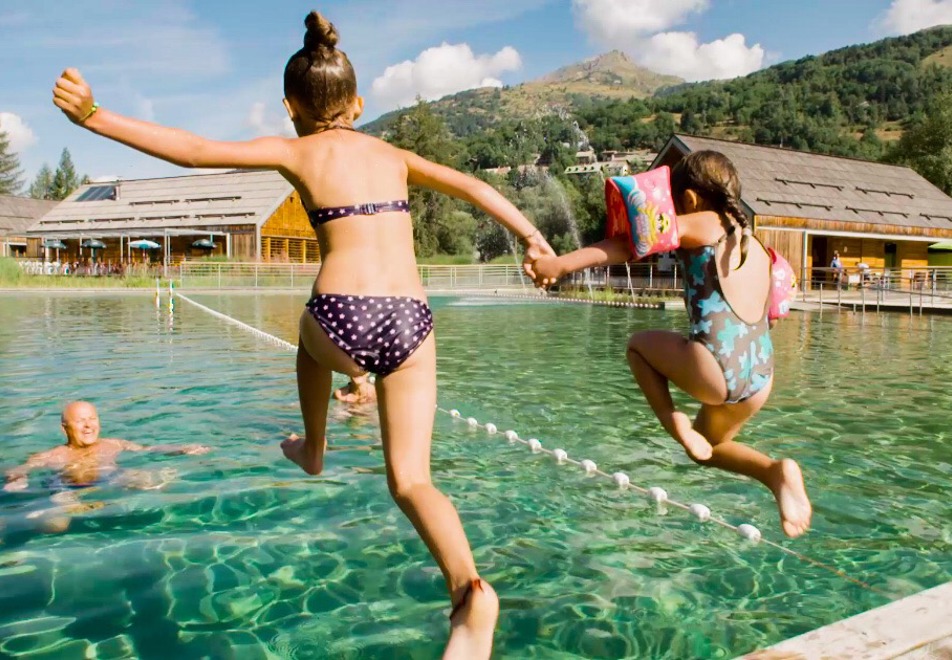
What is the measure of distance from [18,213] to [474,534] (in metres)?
70.3

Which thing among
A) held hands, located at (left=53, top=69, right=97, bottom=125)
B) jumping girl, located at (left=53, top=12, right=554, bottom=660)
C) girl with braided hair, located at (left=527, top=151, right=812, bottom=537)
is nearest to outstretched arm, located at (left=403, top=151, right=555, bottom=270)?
jumping girl, located at (left=53, top=12, right=554, bottom=660)

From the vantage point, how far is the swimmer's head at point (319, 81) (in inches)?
111

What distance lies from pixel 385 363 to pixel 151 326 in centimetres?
1772

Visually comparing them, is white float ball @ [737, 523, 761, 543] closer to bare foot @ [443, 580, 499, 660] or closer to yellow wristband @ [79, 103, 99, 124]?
bare foot @ [443, 580, 499, 660]

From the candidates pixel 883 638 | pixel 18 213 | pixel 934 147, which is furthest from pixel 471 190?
pixel 18 213

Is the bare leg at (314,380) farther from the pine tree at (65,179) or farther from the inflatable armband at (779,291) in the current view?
the pine tree at (65,179)

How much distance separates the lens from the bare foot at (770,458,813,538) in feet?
10.7

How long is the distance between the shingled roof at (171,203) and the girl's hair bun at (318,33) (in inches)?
1867

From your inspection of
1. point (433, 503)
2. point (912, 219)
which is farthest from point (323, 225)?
point (912, 219)

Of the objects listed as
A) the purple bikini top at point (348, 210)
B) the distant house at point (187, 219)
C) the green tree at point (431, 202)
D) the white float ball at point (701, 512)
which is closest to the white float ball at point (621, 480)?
the white float ball at point (701, 512)

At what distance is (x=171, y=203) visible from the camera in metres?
55.3

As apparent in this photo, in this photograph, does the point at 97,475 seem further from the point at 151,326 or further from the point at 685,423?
the point at 151,326

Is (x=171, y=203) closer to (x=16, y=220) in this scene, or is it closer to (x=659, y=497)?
(x=16, y=220)

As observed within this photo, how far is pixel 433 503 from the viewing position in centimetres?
256
